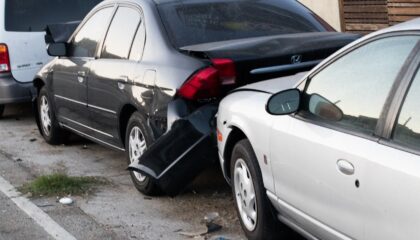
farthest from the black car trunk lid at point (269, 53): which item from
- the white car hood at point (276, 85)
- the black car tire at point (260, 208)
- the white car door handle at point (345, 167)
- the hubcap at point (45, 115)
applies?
the hubcap at point (45, 115)

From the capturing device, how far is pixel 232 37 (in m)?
6.77

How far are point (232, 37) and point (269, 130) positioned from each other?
6.72ft

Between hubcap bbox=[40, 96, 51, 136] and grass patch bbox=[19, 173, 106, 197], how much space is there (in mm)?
2105

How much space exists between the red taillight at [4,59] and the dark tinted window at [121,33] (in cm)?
350

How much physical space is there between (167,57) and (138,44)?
2.08 ft

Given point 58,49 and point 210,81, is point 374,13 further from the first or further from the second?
point 210,81

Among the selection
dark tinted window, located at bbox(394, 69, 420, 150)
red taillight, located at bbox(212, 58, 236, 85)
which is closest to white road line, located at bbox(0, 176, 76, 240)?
red taillight, located at bbox(212, 58, 236, 85)

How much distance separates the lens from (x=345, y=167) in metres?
3.97

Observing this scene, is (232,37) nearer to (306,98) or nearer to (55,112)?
(306,98)

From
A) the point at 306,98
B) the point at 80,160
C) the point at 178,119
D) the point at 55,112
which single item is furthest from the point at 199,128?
the point at 55,112

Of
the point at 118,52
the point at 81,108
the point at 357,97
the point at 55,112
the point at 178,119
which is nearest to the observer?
the point at 357,97

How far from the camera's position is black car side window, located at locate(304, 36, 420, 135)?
3938 mm

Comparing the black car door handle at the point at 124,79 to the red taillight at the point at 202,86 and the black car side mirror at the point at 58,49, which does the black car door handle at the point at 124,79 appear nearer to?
the red taillight at the point at 202,86

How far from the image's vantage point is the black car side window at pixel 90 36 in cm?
787
